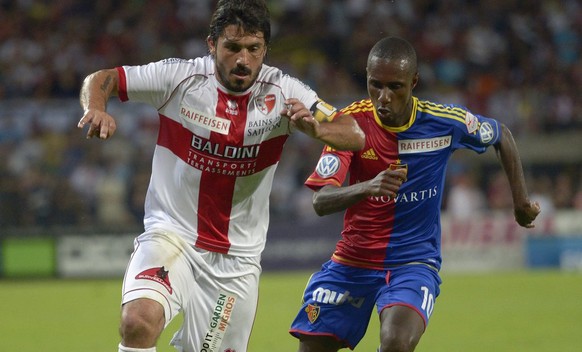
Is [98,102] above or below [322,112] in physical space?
below

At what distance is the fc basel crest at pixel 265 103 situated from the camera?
6.06 m

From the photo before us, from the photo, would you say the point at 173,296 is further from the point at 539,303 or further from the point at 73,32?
the point at 73,32

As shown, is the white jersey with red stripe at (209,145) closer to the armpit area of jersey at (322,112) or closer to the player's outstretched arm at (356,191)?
the armpit area of jersey at (322,112)

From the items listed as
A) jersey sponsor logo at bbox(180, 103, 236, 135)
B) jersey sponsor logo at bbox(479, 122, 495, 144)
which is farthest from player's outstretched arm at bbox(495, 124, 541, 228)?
jersey sponsor logo at bbox(180, 103, 236, 135)

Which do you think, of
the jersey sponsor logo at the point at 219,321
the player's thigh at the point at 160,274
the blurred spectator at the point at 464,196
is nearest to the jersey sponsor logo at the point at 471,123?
the jersey sponsor logo at the point at 219,321

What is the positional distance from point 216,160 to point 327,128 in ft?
2.51

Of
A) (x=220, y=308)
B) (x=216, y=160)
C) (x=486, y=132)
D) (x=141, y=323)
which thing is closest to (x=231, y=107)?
(x=216, y=160)

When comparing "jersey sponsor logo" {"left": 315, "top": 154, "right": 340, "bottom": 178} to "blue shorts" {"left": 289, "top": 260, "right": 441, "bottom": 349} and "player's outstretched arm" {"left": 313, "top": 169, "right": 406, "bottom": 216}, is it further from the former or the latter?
"blue shorts" {"left": 289, "top": 260, "right": 441, "bottom": 349}

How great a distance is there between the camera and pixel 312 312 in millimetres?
6633

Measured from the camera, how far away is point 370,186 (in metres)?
5.70

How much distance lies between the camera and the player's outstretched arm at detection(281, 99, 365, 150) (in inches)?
215

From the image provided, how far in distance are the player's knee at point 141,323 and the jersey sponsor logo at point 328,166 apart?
57.2 inches

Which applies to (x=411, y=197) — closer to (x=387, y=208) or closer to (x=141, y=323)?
(x=387, y=208)

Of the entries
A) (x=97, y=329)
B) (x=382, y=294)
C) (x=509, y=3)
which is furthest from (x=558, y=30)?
(x=382, y=294)
